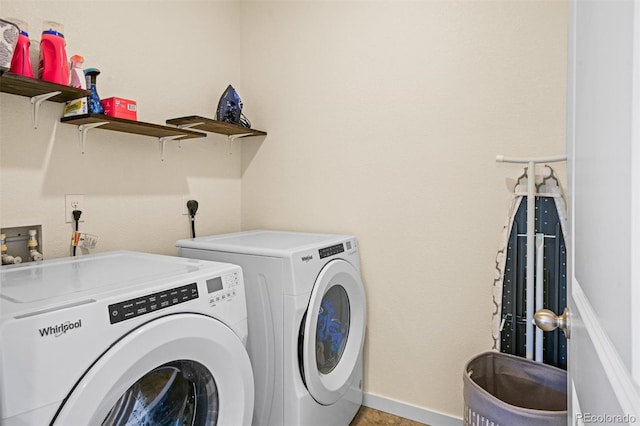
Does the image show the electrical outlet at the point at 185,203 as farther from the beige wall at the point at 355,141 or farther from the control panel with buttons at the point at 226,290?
the control panel with buttons at the point at 226,290

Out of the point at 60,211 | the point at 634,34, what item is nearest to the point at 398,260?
the point at 60,211

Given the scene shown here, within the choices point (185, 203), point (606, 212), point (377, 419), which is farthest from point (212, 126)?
point (606, 212)

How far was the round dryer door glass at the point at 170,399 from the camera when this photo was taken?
102cm

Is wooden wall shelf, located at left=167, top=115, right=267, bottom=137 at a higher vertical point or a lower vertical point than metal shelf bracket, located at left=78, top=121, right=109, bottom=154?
higher

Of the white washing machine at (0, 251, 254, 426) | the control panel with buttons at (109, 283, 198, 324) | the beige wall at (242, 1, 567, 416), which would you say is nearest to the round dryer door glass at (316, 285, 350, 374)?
the beige wall at (242, 1, 567, 416)

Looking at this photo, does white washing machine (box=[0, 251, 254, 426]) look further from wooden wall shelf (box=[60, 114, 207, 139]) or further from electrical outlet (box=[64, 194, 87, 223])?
wooden wall shelf (box=[60, 114, 207, 139])

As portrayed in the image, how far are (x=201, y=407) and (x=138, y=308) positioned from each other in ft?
1.44

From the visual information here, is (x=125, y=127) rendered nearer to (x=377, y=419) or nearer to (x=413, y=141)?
(x=413, y=141)

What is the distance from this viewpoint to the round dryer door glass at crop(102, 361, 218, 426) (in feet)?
3.35

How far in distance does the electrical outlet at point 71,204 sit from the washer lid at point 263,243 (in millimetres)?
438

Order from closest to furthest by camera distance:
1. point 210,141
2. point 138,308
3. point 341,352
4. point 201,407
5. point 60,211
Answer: point 138,308, point 201,407, point 60,211, point 341,352, point 210,141

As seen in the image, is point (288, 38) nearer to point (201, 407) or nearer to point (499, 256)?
point (499, 256)

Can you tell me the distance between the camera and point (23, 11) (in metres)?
1.44

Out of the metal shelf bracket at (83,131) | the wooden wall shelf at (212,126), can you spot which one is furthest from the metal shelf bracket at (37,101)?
the wooden wall shelf at (212,126)
